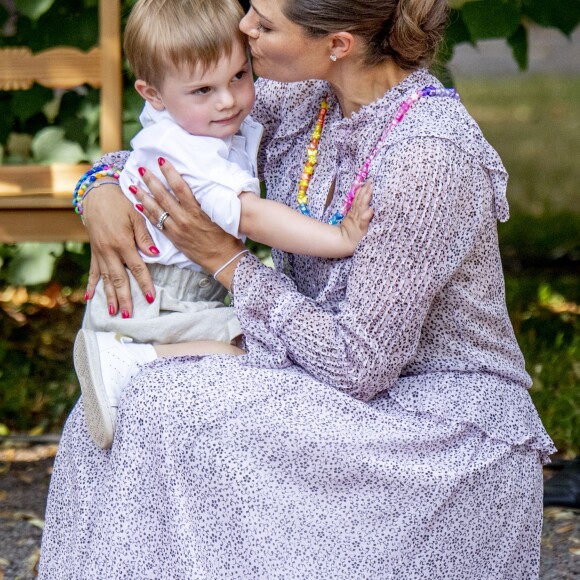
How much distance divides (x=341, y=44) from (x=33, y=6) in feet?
5.51

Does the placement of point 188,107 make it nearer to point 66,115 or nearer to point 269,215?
point 269,215

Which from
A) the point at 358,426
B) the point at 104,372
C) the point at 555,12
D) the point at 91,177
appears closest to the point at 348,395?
the point at 358,426

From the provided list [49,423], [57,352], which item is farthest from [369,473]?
[57,352]

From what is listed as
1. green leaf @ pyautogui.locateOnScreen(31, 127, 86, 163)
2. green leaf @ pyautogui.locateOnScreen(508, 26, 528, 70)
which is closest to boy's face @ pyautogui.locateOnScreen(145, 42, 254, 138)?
green leaf @ pyautogui.locateOnScreen(31, 127, 86, 163)

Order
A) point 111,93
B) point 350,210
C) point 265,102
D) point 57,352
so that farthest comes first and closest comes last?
1. point 57,352
2. point 111,93
3. point 265,102
4. point 350,210

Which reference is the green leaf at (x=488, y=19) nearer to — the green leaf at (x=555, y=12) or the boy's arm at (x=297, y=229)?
the green leaf at (x=555, y=12)

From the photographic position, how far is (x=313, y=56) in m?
2.19

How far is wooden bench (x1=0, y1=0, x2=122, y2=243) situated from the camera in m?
3.14

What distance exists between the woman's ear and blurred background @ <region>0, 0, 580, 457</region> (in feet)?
1.64

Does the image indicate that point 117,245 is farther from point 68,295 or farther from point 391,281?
point 68,295

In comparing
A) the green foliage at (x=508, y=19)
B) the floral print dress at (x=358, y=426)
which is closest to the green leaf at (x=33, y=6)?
the green foliage at (x=508, y=19)

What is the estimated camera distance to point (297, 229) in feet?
7.04

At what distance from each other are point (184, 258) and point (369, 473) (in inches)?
25.3

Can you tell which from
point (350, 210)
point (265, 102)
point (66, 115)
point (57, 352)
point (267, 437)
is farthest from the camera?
point (57, 352)
